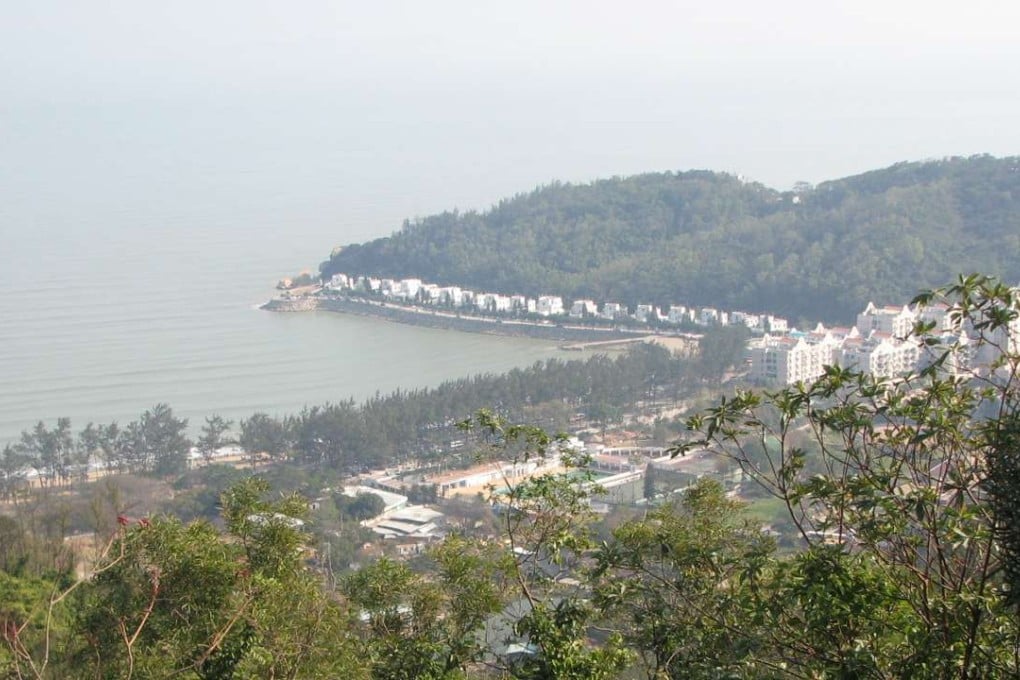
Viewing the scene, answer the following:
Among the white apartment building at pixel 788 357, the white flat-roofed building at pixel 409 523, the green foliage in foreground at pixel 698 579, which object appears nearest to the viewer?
the green foliage in foreground at pixel 698 579

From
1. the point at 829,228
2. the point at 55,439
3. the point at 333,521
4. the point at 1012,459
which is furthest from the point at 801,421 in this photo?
the point at 1012,459

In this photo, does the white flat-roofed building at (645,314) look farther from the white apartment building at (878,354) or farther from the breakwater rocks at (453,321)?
the white apartment building at (878,354)

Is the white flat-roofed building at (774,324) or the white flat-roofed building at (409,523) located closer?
the white flat-roofed building at (409,523)

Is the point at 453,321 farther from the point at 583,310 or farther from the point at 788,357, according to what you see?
the point at 788,357

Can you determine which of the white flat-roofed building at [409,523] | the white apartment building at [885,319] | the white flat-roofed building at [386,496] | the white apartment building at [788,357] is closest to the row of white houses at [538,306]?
the white apartment building at [885,319]

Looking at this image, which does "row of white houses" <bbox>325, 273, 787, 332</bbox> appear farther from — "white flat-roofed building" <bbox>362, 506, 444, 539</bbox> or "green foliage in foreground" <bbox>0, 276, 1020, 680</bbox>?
"green foliage in foreground" <bbox>0, 276, 1020, 680</bbox>

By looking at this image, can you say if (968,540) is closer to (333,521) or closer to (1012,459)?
(1012,459)

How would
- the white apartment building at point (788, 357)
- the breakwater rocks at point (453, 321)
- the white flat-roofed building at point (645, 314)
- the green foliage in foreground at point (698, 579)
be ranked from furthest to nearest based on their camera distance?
1. the white flat-roofed building at point (645, 314)
2. the breakwater rocks at point (453, 321)
3. the white apartment building at point (788, 357)
4. the green foliage in foreground at point (698, 579)

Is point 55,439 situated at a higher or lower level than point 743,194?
lower
